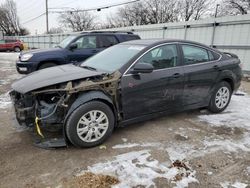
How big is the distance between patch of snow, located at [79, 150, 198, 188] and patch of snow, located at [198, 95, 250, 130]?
6.36 feet

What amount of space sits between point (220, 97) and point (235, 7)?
38.6m

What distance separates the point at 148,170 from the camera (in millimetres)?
3117

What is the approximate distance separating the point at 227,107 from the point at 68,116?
386 centimetres

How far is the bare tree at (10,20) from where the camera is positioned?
6450 centimetres

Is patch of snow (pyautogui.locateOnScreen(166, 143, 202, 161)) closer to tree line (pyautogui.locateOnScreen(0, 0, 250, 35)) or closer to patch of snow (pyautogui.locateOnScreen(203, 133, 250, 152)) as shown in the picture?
patch of snow (pyautogui.locateOnScreen(203, 133, 250, 152))

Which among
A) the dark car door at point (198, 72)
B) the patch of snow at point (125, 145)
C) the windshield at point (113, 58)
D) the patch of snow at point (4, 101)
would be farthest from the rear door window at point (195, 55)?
the patch of snow at point (4, 101)

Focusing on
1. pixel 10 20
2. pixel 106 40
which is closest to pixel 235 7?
pixel 106 40

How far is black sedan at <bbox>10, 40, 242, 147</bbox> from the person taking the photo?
138 inches

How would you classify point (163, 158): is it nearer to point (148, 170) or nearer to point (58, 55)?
point (148, 170)

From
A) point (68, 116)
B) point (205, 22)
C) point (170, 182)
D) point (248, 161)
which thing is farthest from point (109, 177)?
point (205, 22)

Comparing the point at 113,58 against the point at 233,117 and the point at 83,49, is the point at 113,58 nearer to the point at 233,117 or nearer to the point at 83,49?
the point at 233,117

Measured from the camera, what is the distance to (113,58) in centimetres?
444

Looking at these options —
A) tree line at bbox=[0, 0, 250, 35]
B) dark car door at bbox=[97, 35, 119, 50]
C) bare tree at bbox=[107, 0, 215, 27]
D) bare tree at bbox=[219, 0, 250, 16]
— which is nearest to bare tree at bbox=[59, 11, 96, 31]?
tree line at bbox=[0, 0, 250, 35]

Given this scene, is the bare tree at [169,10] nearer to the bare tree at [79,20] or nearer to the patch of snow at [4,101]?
the bare tree at [79,20]
